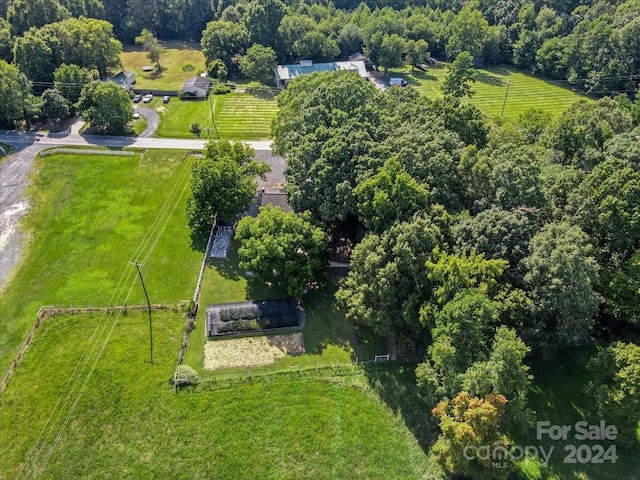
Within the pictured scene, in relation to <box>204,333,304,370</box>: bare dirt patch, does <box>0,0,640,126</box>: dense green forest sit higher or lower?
higher

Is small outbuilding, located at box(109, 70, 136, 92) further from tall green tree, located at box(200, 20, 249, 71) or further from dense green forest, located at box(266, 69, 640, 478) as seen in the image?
dense green forest, located at box(266, 69, 640, 478)

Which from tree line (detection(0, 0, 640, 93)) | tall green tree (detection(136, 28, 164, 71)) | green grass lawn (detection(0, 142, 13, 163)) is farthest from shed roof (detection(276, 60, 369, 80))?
green grass lawn (detection(0, 142, 13, 163))

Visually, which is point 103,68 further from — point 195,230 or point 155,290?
point 155,290

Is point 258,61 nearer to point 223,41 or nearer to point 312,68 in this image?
point 223,41

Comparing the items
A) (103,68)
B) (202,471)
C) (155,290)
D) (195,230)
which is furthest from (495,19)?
(202,471)

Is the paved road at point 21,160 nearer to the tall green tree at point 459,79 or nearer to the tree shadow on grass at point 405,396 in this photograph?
the tree shadow on grass at point 405,396

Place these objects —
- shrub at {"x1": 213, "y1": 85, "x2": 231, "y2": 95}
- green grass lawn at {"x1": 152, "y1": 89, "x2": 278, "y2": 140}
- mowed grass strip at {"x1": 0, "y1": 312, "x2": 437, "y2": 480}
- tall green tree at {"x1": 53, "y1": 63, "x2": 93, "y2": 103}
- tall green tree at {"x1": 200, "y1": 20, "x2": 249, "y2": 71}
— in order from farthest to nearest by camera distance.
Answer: tall green tree at {"x1": 200, "y1": 20, "x2": 249, "y2": 71} → shrub at {"x1": 213, "y1": 85, "x2": 231, "y2": 95} → tall green tree at {"x1": 53, "y1": 63, "x2": 93, "y2": 103} → green grass lawn at {"x1": 152, "y1": 89, "x2": 278, "y2": 140} → mowed grass strip at {"x1": 0, "y1": 312, "x2": 437, "y2": 480}
